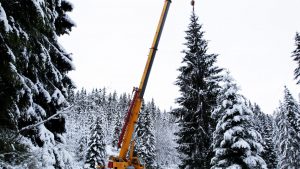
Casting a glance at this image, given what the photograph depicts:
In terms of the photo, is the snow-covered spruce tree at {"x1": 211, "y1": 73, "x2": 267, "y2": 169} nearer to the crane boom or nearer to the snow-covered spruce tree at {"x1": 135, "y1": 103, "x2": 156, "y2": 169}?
the crane boom

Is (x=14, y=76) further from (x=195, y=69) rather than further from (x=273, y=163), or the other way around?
(x=273, y=163)

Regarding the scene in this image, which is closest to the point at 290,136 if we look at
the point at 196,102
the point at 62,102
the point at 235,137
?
the point at 196,102

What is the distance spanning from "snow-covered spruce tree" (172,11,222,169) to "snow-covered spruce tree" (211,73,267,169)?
2.35 metres

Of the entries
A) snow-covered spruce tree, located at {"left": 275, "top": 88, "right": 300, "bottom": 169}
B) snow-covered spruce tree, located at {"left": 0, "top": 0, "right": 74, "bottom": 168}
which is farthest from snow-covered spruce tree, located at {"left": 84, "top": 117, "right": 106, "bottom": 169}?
snow-covered spruce tree, located at {"left": 0, "top": 0, "right": 74, "bottom": 168}

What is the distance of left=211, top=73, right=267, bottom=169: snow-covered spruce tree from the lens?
14.0 meters

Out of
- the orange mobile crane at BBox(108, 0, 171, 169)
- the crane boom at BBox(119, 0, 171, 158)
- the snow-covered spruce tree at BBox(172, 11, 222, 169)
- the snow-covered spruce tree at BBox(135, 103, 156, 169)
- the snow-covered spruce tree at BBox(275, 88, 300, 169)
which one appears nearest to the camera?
the orange mobile crane at BBox(108, 0, 171, 169)

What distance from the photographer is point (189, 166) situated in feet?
60.4

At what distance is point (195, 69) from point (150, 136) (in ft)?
91.0

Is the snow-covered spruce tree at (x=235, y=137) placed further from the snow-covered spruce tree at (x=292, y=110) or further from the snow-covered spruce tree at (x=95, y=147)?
the snow-covered spruce tree at (x=95, y=147)

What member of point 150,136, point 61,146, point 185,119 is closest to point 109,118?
point 150,136

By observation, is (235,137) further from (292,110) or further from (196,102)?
(292,110)

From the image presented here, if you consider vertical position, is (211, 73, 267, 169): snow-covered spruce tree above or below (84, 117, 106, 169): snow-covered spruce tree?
below

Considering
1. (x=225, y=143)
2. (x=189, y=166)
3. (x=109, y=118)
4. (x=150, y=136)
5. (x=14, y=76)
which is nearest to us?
(x=14, y=76)

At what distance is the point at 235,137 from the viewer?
47.1ft
